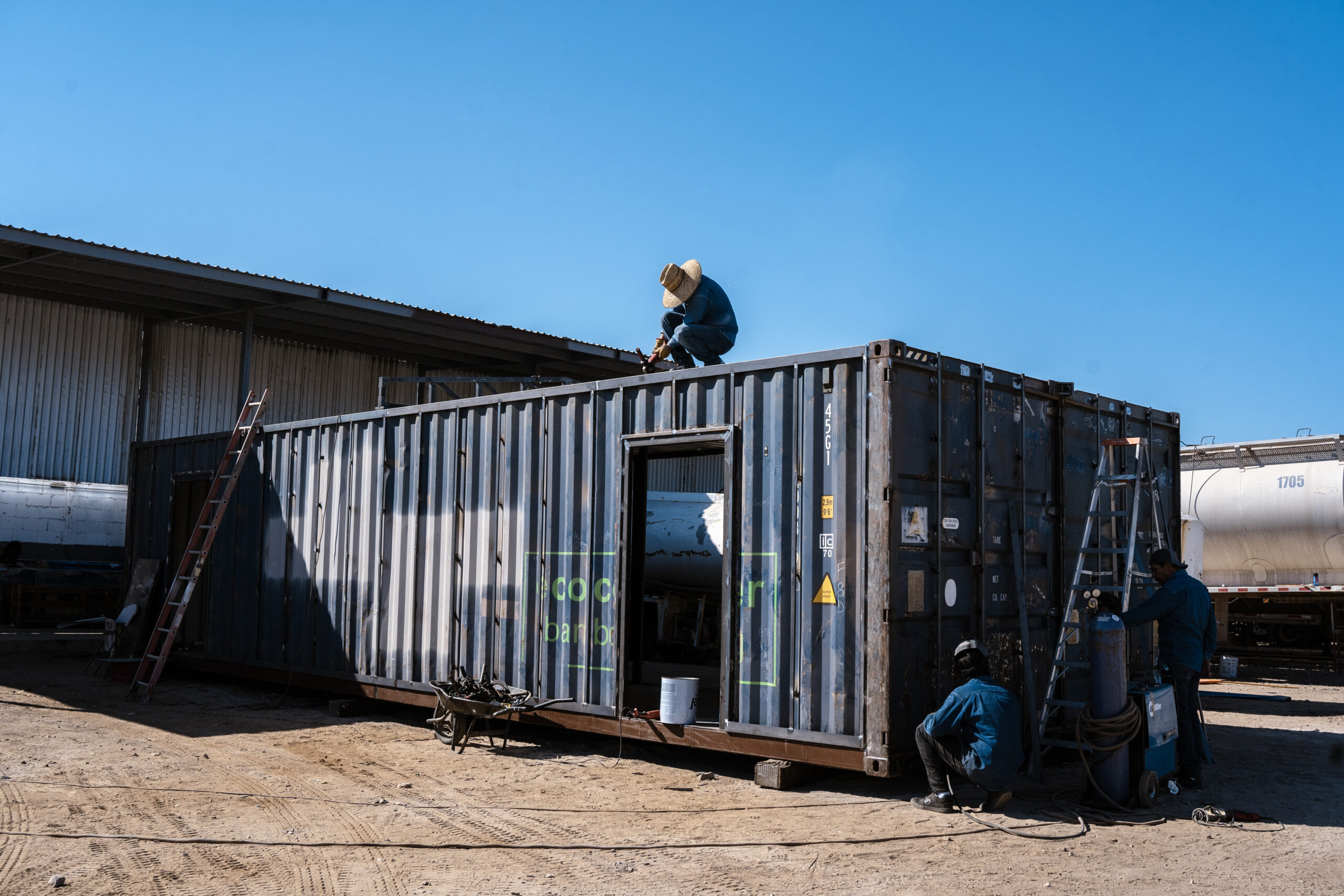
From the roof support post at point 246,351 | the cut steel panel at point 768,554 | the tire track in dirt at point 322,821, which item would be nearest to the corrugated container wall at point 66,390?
the roof support post at point 246,351

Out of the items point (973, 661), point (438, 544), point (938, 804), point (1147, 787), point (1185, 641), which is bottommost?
point (938, 804)

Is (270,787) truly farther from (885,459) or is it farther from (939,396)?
(939,396)

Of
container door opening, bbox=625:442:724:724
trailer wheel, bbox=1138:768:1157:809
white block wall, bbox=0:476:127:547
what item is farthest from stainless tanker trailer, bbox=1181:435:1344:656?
white block wall, bbox=0:476:127:547

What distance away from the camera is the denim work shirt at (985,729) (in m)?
7.02

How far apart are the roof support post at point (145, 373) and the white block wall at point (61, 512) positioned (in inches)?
67.1

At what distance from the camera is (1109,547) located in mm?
9680

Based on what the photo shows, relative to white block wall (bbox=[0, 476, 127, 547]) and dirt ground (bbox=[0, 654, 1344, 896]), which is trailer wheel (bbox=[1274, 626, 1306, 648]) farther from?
white block wall (bbox=[0, 476, 127, 547])

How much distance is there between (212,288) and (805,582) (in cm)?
1461

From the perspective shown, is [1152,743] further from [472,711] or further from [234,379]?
[234,379]

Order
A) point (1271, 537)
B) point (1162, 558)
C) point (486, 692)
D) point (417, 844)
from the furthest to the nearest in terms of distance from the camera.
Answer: point (1271, 537) < point (486, 692) < point (1162, 558) < point (417, 844)

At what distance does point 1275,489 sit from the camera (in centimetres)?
1778

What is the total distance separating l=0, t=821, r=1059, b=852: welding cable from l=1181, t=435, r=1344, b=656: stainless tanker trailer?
41.8 ft

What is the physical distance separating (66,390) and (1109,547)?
18931 millimetres

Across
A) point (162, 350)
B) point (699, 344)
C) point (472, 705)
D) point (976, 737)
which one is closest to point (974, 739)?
point (976, 737)
